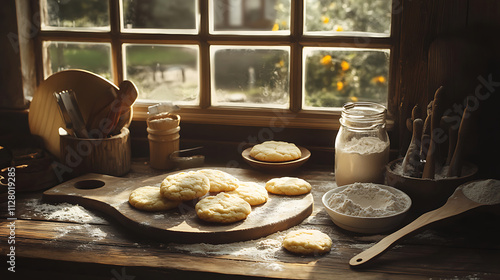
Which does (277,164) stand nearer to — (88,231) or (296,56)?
(296,56)

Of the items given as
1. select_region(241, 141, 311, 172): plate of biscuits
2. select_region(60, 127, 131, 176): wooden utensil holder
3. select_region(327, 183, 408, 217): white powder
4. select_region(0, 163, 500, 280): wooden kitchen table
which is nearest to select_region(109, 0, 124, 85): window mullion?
select_region(60, 127, 131, 176): wooden utensil holder

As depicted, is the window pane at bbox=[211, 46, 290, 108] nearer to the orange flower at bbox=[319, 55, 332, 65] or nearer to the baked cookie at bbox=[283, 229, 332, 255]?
the orange flower at bbox=[319, 55, 332, 65]

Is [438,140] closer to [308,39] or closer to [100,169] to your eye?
[308,39]

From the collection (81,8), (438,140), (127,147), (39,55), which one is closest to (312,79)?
(438,140)

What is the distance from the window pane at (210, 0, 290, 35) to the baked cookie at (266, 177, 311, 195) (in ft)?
1.84

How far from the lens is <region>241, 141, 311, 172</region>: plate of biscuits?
167 cm

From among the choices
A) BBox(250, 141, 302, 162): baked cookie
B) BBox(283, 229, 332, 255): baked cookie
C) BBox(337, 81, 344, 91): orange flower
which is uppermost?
BBox(337, 81, 344, 91): orange flower

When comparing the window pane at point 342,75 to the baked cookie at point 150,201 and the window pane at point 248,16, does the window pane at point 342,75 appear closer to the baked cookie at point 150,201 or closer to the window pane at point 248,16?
the window pane at point 248,16

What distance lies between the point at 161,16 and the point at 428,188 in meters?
1.12

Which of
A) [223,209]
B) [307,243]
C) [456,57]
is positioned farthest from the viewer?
[456,57]

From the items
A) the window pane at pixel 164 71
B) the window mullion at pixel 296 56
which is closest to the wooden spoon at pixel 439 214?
the window mullion at pixel 296 56

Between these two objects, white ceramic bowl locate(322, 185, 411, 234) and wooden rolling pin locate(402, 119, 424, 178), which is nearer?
white ceramic bowl locate(322, 185, 411, 234)

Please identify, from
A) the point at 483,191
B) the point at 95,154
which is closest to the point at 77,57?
the point at 95,154

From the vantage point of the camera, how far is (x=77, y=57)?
6.50 ft
